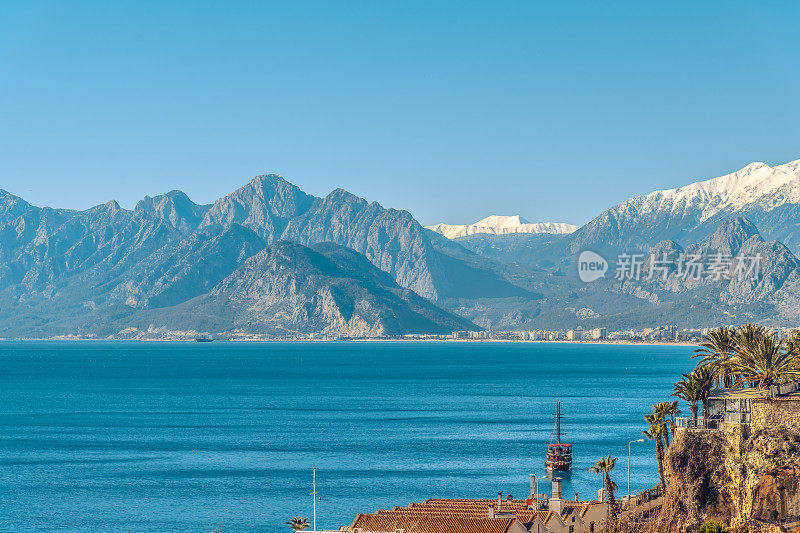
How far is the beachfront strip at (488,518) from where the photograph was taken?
69.9m

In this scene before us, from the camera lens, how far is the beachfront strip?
69.9 metres

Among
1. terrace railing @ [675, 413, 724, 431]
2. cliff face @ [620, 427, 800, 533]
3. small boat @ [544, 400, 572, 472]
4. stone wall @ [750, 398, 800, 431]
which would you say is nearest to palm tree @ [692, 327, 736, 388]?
terrace railing @ [675, 413, 724, 431]

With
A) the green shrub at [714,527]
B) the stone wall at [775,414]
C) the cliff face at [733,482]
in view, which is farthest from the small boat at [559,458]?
the stone wall at [775,414]

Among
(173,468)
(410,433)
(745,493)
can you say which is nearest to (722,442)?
(745,493)

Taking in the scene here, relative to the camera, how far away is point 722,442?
68.0 m

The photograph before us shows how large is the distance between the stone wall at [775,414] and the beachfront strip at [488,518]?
52.9 feet

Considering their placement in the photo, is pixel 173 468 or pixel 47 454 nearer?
pixel 173 468

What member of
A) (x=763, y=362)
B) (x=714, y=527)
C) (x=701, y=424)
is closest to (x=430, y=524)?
(x=714, y=527)

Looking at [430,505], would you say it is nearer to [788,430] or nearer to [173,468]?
[788,430]

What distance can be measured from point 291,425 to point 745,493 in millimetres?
140518

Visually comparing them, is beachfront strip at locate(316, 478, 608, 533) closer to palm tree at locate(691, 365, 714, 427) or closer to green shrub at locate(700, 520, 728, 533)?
green shrub at locate(700, 520, 728, 533)

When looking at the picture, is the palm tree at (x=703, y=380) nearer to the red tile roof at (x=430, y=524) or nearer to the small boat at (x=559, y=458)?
the red tile roof at (x=430, y=524)

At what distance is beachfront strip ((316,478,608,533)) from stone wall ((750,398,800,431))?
16120 mm

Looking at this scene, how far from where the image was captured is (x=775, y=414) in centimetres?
6681
